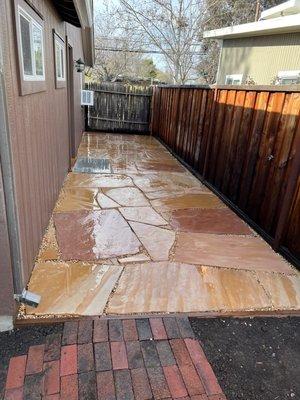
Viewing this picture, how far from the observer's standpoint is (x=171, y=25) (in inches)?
541

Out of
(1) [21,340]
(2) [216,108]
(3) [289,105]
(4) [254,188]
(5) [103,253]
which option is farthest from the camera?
(2) [216,108]

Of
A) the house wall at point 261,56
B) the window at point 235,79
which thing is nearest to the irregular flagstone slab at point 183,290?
the house wall at point 261,56

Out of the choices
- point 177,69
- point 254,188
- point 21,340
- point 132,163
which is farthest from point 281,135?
point 177,69

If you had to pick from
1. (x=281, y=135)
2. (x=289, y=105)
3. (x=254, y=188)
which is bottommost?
(x=254, y=188)

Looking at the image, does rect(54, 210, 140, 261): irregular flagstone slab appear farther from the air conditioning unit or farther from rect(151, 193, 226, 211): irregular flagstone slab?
the air conditioning unit

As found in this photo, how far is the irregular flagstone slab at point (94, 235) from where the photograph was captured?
3105mm

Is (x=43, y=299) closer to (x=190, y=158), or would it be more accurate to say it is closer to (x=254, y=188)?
(x=254, y=188)

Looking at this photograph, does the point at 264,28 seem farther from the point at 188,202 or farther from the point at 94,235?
the point at 94,235

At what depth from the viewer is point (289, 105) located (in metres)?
3.34

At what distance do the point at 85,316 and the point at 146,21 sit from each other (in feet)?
48.0

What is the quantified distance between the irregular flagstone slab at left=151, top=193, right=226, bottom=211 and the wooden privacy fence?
0.58ft

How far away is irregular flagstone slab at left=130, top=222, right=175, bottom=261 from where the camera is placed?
3.19 m

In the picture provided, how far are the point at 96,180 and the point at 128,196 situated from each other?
2.99 feet

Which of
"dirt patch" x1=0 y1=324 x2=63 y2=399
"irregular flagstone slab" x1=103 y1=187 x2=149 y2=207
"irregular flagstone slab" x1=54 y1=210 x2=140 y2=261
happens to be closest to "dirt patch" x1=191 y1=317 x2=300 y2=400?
"dirt patch" x1=0 y1=324 x2=63 y2=399
